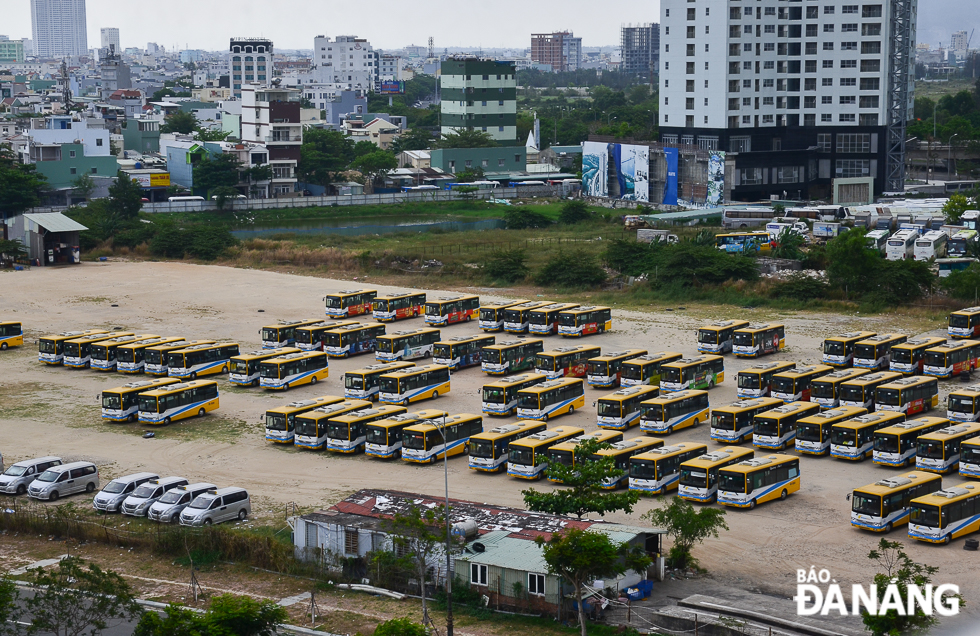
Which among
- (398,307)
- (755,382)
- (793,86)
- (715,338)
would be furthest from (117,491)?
(793,86)

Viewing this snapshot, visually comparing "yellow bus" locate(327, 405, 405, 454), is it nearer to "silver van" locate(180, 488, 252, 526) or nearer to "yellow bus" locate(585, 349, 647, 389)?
"silver van" locate(180, 488, 252, 526)

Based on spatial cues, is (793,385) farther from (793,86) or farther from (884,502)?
(793,86)

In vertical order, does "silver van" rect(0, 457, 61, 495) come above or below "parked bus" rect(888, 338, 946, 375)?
below

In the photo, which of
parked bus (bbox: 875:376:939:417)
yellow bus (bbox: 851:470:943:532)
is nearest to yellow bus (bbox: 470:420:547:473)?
yellow bus (bbox: 851:470:943:532)

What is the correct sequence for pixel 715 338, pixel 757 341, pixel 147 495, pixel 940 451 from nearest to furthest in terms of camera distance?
pixel 147 495 < pixel 940 451 < pixel 757 341 < pixel 715 338

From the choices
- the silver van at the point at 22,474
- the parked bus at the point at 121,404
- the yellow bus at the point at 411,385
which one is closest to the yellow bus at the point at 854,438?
the yellow bus at the point at 411,385
